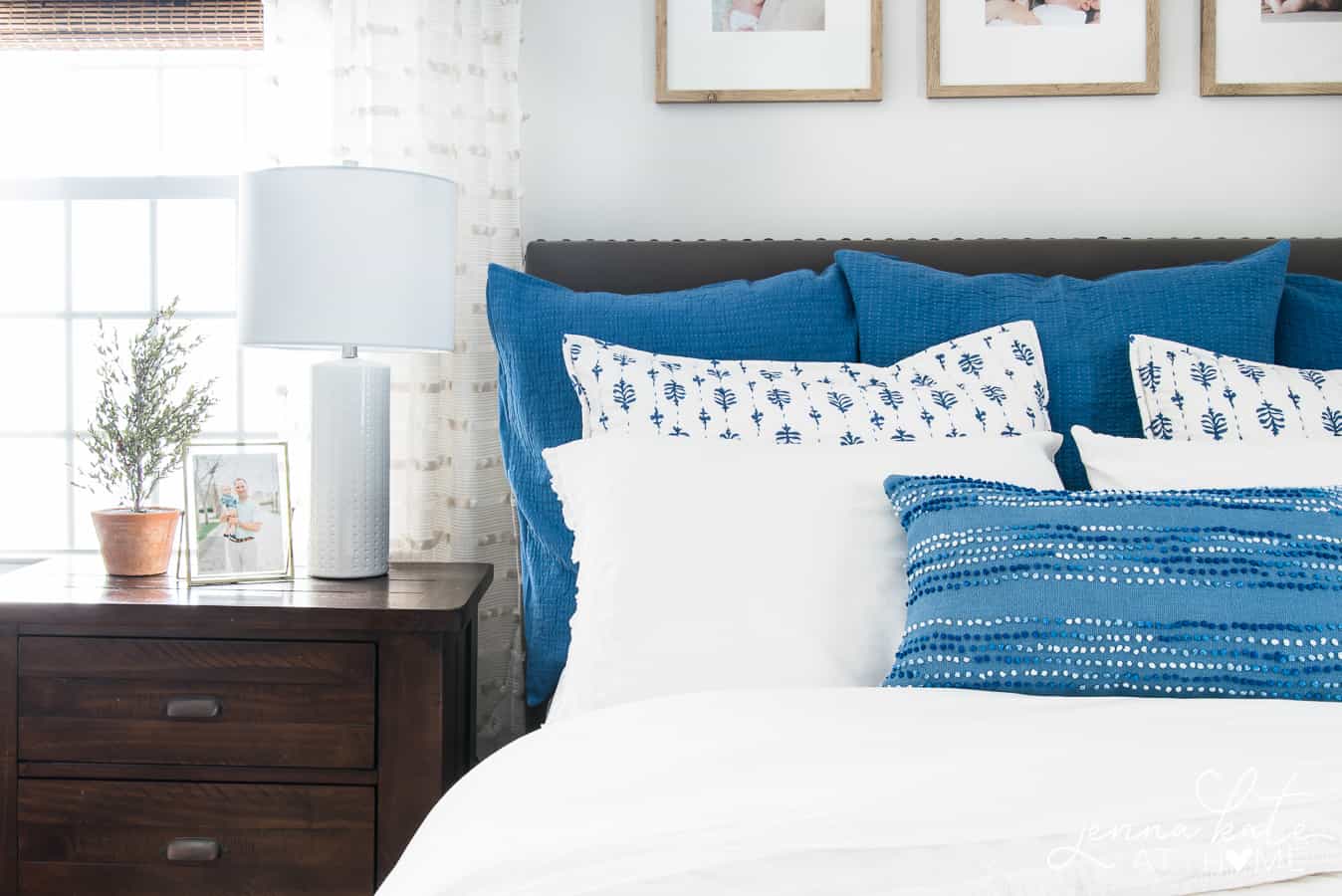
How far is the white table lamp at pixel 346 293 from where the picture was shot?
164cm

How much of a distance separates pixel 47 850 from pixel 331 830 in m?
0.43

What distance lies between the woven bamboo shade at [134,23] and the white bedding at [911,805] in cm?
188

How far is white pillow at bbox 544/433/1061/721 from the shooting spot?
118cm

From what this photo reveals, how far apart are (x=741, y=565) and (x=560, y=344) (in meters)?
0.64

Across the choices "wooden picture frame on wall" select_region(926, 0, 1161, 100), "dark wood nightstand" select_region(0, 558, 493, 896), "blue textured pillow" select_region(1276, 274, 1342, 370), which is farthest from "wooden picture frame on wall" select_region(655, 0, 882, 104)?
"dark wood nightstand" select_region(0, 558, 493, 896)

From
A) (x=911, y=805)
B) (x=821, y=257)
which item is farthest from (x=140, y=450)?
(x=911, y=805)

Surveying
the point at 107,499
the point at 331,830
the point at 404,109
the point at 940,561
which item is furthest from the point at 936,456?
the point at 107,499

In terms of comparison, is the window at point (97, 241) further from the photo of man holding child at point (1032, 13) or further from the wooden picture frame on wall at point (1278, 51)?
the wooden picture frame on wall at point (1278, 51)

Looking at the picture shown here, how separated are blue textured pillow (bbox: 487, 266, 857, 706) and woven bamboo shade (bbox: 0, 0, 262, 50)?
970 mm

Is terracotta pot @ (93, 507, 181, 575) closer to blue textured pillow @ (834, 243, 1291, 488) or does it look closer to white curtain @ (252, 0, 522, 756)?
white curtain @ (252, 0, 522, 756)

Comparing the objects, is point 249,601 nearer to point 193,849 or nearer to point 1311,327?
point 193,849

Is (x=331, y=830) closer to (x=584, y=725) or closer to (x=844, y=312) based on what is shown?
(x=584, y=725)

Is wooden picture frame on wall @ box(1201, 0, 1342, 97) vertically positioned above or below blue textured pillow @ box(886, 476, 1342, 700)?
above

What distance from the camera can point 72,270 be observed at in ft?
7.70
